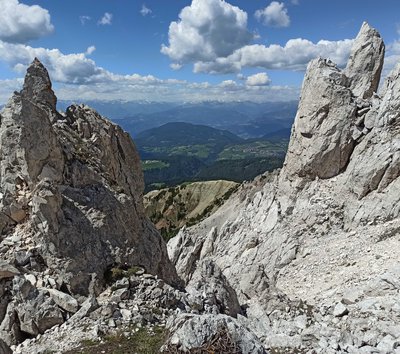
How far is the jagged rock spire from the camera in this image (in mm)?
34438

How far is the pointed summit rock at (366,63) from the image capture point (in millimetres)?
51031

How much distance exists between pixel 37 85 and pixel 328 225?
33754mm

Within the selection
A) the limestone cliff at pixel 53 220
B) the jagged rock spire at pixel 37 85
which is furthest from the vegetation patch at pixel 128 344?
the jagged rock spire at pixel 37 85

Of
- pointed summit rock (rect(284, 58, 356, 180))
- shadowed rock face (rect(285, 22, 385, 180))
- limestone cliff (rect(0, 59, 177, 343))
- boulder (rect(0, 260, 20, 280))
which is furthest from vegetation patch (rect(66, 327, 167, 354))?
shadowed rock face (rect(285, 22, 385, 180))

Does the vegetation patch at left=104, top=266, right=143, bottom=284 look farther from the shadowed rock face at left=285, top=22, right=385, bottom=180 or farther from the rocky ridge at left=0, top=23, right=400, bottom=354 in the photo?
the shadowed rock face at left=285, top=22, right=385, bottom=180

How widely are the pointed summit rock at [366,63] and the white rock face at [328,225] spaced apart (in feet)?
0.43

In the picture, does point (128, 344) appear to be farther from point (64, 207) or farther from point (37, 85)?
point (37, 85)

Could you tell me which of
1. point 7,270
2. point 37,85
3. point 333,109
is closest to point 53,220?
point 7,270

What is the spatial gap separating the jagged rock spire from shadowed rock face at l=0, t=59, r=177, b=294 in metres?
3.62

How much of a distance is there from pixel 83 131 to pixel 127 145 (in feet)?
28.0

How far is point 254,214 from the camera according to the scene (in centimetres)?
5694

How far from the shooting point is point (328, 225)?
4366 cm

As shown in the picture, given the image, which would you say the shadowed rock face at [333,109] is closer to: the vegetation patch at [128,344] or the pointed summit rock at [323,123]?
the pointed summit rock at [323,123]

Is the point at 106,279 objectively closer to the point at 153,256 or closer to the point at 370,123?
the point at 153,256
